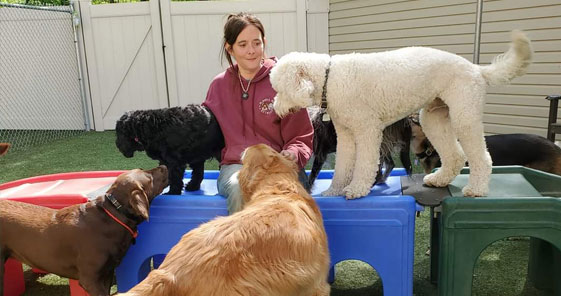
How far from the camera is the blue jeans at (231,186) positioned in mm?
2480

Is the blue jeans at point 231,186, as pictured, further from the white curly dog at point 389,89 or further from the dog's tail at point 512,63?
the dog's tail at point 512,63

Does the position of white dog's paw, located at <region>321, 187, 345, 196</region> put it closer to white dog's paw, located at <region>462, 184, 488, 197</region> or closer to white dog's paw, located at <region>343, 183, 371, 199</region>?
white dog's paw, located at <region>343, 183, 371, 199</region>

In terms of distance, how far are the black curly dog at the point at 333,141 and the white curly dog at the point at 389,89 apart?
2.42 feet

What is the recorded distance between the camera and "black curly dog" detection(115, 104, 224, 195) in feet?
9.63

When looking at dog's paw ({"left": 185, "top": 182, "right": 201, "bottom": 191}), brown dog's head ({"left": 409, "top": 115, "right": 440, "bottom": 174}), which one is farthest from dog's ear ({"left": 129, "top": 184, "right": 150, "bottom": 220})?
brown dog's head ({"left": 409, "top": 115, "right": 440, "bottom": 174})

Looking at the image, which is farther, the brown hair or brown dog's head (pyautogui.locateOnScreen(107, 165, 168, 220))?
the brown hair

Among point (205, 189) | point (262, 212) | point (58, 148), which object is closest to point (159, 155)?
point (205, 189)

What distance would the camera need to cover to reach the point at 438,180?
2871mm

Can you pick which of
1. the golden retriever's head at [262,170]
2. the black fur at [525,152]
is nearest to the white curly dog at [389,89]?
the golden retriever's head at [262,170]

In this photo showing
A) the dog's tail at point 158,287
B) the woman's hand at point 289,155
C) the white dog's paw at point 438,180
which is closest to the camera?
the dog's tail at point 158,287

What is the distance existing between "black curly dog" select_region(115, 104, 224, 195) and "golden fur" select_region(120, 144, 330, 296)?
37.0 inches

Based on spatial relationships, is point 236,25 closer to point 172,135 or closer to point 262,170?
point 172,135

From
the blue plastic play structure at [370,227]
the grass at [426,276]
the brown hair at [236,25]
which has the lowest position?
the grass at [426,276]

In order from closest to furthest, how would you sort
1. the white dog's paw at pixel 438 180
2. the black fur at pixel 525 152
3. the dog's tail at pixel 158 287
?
the dog's tail at pixel 158 287
the white dog's paw at pixel 438 180
the black fur at pixel 525 152
